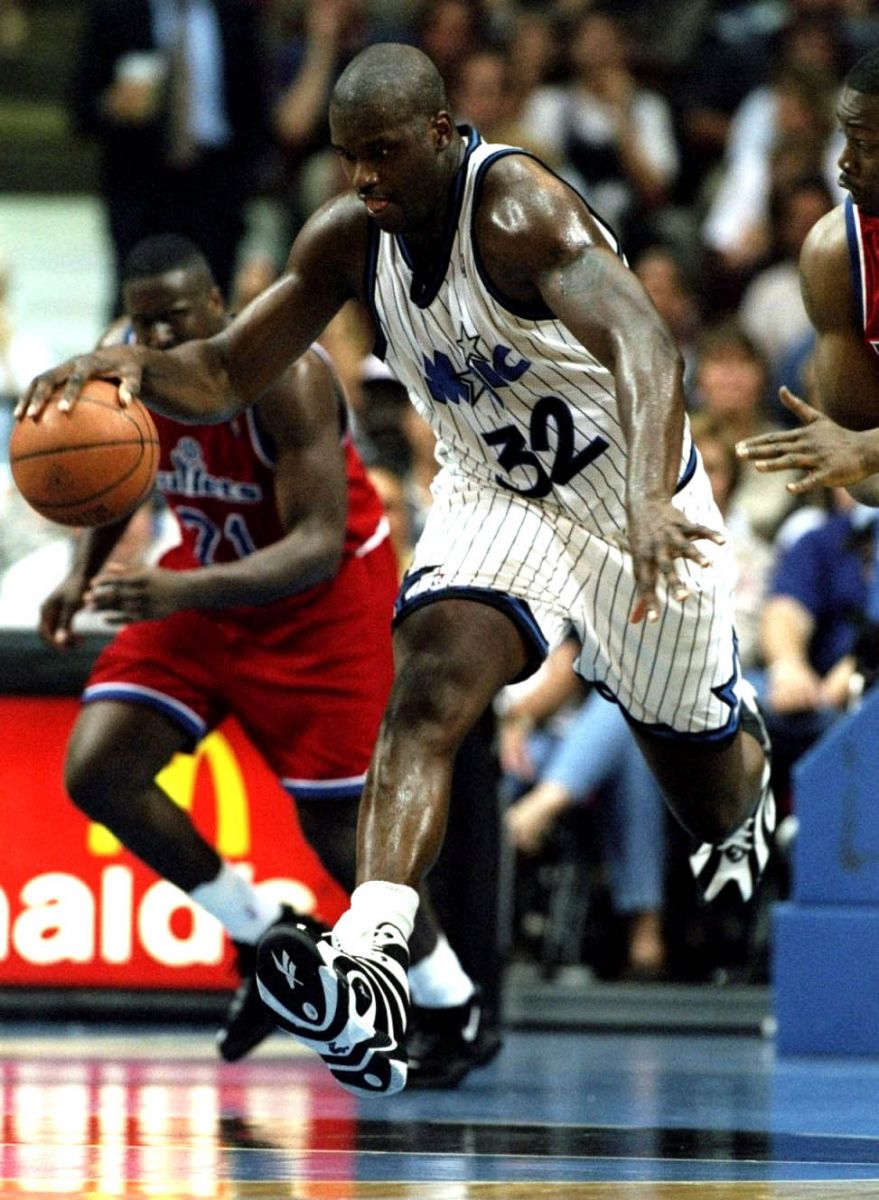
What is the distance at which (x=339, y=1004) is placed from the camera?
4113 millimetres

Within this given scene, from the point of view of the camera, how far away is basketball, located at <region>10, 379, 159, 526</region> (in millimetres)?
4887

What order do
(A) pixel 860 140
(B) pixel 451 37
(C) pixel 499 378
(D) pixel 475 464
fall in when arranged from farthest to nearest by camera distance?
1. (B) pixel 451 37
2. (D) pixel 475 464
3. (C) pixel 499 378
4. (A) pixel 860 140

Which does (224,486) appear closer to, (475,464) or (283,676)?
(283,676)

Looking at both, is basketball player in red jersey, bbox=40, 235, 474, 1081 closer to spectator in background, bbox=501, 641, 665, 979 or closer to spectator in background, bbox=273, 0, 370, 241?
spectator in background, bbox=501, 641, 665, 979

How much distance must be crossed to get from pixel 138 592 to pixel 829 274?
5.78 feet

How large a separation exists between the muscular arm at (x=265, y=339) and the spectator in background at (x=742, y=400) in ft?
12.8

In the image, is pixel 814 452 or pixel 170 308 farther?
pixel 170 308

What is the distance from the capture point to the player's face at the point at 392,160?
458 centimetres

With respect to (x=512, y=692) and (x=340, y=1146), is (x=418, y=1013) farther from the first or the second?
(x=512, y=692)

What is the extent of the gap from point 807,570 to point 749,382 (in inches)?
52.6

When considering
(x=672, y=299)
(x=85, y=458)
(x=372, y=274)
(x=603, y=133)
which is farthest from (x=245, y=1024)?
(x=603, y=133)

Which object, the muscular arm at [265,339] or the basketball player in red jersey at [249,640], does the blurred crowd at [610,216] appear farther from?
Result: the muscular arm at [265,339]

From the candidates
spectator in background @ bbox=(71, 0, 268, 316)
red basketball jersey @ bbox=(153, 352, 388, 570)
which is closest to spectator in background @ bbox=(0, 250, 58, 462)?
spectator in background @ bbox=(71, 0, 268, 316)

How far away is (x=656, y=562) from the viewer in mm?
4102
